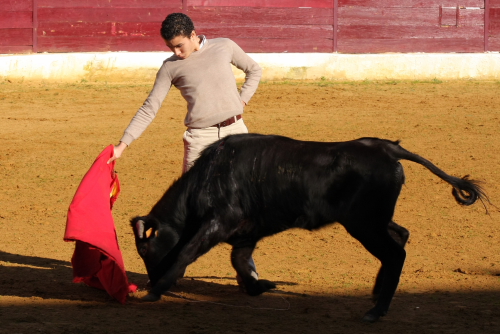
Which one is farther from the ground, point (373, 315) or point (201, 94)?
point (201, 94)

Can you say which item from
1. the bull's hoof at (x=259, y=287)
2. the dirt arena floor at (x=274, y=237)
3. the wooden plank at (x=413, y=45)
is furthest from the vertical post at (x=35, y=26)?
the bull's hoof at (x=259, y=287)

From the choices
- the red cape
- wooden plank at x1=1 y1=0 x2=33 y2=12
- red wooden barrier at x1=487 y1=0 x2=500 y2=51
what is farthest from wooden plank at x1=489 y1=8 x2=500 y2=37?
the red cape

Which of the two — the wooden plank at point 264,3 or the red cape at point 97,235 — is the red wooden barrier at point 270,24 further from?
the red cape at point 97,235

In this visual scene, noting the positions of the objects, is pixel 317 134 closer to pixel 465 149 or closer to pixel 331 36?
pixel 465 149

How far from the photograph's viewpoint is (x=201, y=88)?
182 inches

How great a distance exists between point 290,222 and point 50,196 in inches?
145

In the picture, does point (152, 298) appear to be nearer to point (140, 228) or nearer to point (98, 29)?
point (140, 228)

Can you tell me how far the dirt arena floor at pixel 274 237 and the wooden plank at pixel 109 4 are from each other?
63.9 inches

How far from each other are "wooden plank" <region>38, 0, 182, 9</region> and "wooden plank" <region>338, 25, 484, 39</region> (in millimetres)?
3194

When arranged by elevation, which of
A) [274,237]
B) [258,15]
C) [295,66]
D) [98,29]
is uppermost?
[258,15]

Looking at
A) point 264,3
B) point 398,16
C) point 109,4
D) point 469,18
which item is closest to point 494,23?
point 469,18

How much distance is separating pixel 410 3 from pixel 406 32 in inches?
21.6

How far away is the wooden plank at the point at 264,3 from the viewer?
46.6ft

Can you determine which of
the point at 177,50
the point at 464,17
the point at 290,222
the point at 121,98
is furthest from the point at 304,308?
the point at 464,17
